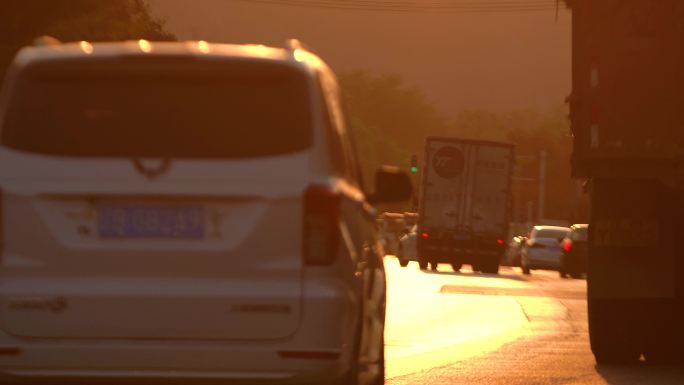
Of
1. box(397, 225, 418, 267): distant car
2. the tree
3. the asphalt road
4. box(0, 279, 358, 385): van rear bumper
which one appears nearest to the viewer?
box(0, 279, 358, 385): van rear bumper

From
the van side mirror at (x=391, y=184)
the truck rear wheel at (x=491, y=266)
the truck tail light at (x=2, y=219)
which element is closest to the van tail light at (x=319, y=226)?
the truck tail light at (x=2, y=219)

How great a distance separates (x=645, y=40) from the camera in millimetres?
14961

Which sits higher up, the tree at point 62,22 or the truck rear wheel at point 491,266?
the tree at point 62,22

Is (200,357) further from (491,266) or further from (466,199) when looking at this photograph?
(491,266)

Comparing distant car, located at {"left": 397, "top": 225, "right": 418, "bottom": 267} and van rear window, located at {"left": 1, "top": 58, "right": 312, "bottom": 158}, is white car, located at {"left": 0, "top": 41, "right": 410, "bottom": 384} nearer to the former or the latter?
van rear window, located at {"left": 1, "top": 58, "right": 312, "bottom": 158}

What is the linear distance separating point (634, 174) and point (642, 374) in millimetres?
1496

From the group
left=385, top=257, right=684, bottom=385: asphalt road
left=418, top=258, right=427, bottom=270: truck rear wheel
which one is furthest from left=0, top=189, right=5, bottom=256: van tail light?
left=418, top=258, right=427, bottom=270: truck rear wheel

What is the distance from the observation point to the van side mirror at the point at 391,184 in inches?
388

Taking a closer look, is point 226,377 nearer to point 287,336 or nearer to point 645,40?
point 287,336

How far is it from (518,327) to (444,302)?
6.24 metres

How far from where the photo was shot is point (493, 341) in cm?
1891

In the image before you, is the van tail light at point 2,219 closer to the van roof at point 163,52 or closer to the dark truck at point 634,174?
the van roof at point 163,52

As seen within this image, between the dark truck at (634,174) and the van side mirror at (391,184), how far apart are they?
15.5 ft

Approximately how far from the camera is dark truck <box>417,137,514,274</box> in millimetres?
50188
